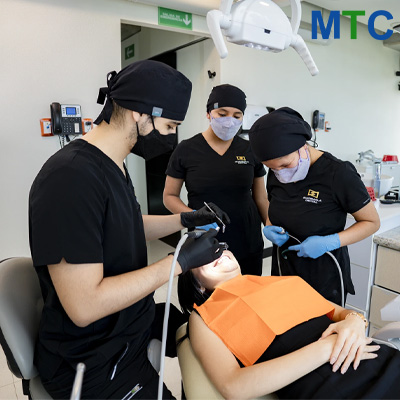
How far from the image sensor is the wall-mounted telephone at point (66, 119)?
2.56 m

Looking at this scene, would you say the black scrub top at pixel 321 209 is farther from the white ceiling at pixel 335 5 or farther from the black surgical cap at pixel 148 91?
the white ceiling at pixel 335 5

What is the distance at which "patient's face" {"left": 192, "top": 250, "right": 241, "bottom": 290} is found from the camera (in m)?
1.39

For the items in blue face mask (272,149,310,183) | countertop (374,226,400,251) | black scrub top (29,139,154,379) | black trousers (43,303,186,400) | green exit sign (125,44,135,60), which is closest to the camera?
black scrub top (29,139,154,379)

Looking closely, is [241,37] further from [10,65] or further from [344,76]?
[344,76]

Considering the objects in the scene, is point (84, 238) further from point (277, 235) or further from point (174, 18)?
point (174, 18)

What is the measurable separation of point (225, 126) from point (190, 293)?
92cm

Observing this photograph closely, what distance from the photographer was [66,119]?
2.63 m

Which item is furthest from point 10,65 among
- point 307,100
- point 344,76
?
point 344,76

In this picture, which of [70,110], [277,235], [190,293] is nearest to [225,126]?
[277,235]

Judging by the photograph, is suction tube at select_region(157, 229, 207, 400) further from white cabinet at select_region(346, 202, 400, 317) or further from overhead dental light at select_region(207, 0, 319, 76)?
white cabinet at select_region(346, 202, 400, 317)

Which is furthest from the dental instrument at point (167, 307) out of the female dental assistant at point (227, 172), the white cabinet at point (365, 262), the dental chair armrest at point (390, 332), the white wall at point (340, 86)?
the white wall at point (340, 86)

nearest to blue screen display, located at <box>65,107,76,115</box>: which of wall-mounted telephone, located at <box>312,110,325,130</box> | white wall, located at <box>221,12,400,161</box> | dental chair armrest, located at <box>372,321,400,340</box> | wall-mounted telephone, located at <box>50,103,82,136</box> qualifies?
wall-mounted telephone, located at <box>50,103,82,136</box>

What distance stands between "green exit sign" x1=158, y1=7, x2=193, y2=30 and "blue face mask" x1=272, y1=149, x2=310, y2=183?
→ 2.12m

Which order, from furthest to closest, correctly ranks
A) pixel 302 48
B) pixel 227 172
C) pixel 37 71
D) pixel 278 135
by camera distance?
pixel 37 71 → pixel 227 172 → pixel 278 135 → pixel 302 48
